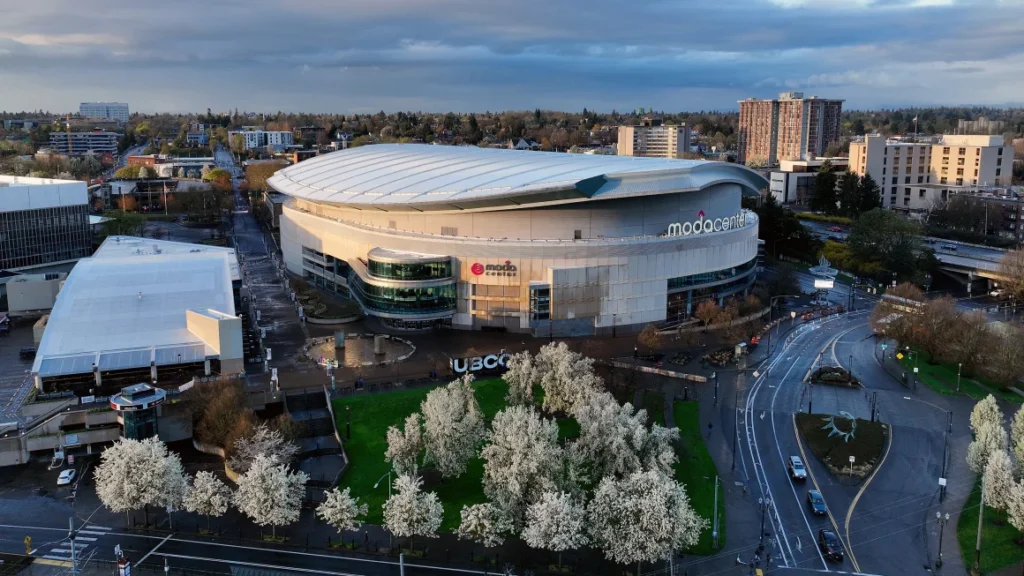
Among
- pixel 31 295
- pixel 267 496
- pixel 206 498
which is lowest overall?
pixel 206 498

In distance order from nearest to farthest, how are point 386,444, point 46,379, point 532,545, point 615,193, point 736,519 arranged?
1. point 532,545
2. point 736,519
3. point 386,444
4. point 46,379
5. point 615,193

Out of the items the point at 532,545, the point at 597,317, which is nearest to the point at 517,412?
the point at 532,545

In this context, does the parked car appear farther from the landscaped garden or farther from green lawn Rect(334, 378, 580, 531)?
green lawn Rect(334, 378, 580, 531)

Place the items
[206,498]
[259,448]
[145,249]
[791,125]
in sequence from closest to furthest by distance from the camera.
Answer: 1. [206,498]
2. [259,448]
3. [145,249]
4. [791,125]

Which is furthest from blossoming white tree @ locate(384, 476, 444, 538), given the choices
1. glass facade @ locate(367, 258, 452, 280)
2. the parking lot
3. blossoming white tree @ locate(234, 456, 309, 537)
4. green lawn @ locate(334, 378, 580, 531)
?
glass facade @ locate(367, 258, 452, 280)

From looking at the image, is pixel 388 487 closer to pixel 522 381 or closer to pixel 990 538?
pixel 522 381

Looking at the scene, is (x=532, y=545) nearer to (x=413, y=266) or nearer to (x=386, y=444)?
(x=386, y=444)

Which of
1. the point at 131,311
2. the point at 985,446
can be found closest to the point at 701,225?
the point at 985,446
